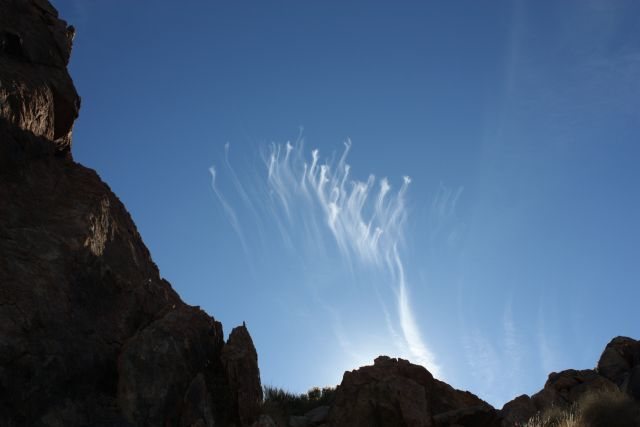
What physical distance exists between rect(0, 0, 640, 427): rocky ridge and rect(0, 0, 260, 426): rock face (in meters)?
0.03

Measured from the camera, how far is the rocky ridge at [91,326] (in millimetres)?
10445

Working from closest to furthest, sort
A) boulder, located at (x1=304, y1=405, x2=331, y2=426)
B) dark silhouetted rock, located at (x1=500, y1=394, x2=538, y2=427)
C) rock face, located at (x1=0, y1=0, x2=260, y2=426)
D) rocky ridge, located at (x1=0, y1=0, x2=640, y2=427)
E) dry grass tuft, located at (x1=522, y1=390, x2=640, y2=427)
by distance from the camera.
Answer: rock face, located at (x1=0, y1=0, x2=260, y2=426) → rocky ridge, located at (x1=0, y1=0, x2=640, y2=427) → dry grass tuft, located at (x1=522, y1=390, x2=640, y2=427) → dark silhouetted rock, located at (x1=500, y1=394, x2=538, y2=427) → boulder, located at (x1=304, y1=405, x2=331, y2=426)

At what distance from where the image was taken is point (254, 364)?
46.0 feet

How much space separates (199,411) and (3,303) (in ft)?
14.2

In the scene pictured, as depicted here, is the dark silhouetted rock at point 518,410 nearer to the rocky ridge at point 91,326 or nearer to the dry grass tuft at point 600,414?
the rocky ridge at point 91,326

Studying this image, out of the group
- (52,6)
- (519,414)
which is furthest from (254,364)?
(52,6)

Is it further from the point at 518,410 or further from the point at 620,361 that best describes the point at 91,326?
the point at 620,361

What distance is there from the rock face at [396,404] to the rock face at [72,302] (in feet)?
10.5

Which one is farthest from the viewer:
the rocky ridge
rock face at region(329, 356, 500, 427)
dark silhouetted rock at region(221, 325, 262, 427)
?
rock face at region(329, 356, 500, 427)

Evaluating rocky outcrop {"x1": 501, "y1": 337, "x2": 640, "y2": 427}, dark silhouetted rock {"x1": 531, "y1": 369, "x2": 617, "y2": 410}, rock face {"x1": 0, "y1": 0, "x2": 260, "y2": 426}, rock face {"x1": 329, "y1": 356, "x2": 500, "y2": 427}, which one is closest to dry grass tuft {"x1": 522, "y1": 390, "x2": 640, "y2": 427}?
rocky outcrop {"x1": 501, "y1": 337, "x2": 640, "y2": 427}

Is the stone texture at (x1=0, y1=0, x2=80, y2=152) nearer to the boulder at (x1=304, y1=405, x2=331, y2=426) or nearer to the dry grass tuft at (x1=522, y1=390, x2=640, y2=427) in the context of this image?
the boulder at (x1=304, y1=405, x2=331, y2=426)

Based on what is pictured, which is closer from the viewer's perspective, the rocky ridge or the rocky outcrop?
the rocky ridge

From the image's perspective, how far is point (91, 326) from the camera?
11.8m

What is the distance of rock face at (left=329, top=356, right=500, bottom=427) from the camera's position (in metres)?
15.0
